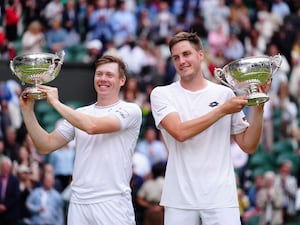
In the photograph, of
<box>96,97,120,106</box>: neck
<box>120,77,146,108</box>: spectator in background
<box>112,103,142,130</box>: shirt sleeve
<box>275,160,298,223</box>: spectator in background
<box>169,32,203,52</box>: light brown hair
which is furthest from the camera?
<box>120,77,146,108</box>: spectator in background

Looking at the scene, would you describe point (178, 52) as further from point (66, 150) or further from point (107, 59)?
point (66, 150)

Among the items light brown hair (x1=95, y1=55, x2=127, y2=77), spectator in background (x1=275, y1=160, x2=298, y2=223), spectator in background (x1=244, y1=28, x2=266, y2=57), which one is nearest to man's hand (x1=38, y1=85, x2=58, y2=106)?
light brown hair (x1=95, y1=55, x2=127, y2=77)

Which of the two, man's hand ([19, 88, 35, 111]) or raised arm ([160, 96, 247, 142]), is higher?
man's hand ([19, 88, 35, 111])

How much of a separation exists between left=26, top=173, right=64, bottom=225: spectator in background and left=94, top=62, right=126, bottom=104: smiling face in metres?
5.68

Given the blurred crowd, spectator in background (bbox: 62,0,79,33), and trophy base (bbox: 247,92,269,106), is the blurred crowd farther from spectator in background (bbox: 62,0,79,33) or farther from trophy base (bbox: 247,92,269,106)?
trophy base (bbox: 247,92,269,106)

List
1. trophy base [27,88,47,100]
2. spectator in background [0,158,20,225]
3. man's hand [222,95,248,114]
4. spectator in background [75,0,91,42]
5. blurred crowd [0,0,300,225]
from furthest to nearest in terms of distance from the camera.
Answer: spectator in background [75,0,91,42]
blurred crowd [0,0,300,225]
spectator in background [0,158,20,225]
trophy base [27,88,47,100]
man's hand [222,95,248,114]

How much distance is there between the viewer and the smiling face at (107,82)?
7.32 meters

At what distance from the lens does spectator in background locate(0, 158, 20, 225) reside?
12758 mm

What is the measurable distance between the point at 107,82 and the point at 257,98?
132 centimetres

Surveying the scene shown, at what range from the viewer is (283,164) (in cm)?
1534

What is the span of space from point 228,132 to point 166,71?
1038cm

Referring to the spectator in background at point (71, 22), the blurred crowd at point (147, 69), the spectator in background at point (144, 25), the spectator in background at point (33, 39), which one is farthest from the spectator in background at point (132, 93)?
the spectator in background at point (144, 25)

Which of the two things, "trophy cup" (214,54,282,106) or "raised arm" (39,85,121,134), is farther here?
"raised arm" (39,85,121,134)

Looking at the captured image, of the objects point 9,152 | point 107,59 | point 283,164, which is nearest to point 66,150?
point 9,152
